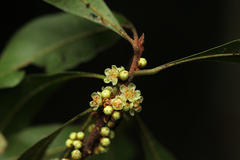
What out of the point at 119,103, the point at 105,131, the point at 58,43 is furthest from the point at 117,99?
the point at 58,43

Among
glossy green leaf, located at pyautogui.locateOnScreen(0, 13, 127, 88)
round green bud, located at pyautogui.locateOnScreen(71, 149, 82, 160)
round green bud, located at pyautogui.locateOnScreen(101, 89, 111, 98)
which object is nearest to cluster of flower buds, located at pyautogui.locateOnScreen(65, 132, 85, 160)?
round green bud, located at pyautogui.locateOnScreen(71, 149, 82, 160)

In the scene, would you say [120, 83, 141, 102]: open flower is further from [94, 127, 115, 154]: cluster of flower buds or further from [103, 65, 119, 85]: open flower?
[94, 127, 115, 154]: cluster of flower buds

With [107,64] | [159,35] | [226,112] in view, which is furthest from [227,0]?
[107,64]

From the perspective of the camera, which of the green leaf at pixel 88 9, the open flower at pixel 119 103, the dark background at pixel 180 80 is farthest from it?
the dark background at pixel 180 80

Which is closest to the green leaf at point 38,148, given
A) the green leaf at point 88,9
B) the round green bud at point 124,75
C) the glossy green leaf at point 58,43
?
the round green bud at point 124,75

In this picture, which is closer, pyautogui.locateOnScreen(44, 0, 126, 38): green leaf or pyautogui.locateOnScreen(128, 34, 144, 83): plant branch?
pyautogui.locateOnScreen(128, 34, 144, 83): plant branch

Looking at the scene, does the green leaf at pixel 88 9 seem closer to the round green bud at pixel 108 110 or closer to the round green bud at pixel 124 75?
the round green bud at pixel 124 75
